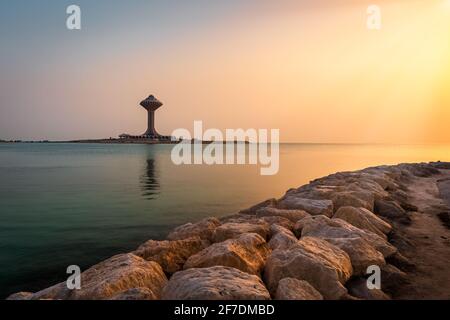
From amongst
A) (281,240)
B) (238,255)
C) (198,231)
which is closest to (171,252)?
(198,231)

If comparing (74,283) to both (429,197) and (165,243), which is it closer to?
(165,243)

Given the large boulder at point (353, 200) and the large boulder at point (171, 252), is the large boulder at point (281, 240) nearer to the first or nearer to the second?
the large boulder at point (171, 252)

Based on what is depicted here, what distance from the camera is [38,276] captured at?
25.3 ft

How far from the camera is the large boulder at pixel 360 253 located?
5.43 metres

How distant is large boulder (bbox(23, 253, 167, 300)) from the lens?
4.30 metres

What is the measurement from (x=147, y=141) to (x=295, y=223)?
7496 inches

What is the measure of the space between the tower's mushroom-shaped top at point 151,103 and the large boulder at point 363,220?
18452cm

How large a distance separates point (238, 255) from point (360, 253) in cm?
203

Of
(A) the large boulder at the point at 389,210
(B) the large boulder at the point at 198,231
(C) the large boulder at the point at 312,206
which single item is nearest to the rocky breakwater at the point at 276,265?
(B) the large boulder at the point at 198,231

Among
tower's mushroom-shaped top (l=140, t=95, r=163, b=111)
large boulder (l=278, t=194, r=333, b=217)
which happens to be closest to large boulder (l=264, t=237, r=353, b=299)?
large boulder (l=278, t=194, r=333, b=217)

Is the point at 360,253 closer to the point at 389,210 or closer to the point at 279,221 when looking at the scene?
the point at 279,221

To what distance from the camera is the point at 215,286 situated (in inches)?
157

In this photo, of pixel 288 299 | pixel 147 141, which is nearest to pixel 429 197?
pixel 288 299
